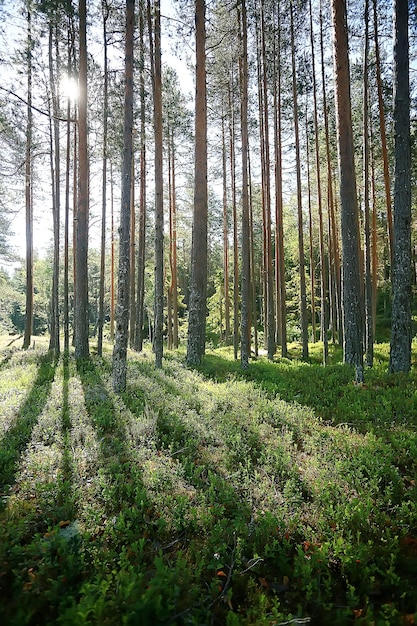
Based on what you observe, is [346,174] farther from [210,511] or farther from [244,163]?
[210,511]

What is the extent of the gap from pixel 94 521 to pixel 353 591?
2.36 meters

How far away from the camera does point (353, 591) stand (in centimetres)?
268

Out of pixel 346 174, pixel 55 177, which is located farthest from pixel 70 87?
pixel 346 174

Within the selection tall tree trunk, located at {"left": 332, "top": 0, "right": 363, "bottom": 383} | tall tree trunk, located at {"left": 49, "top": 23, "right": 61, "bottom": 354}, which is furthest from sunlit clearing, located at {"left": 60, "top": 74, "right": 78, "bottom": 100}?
tall tree trunk, located at {"left": 332, "top": 0, "right": 363, "bottom": 383}

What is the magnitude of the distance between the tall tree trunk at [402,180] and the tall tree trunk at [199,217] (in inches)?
230

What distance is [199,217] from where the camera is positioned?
39.2ft

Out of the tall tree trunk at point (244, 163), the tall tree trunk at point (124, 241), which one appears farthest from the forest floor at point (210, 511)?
the tall tree trunk at point (244, 163)

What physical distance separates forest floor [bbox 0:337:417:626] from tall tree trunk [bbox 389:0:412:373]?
1.88 meters

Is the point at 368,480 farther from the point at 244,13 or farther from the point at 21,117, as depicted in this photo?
the point at 21,117

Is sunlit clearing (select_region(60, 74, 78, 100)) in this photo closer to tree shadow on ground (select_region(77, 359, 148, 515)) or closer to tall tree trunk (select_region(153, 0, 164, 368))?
tall tree trunk (select_region(153, 0, 164, 368))

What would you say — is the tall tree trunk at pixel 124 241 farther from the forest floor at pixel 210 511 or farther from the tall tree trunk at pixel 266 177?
the tall tree trunk at pixel 266 177

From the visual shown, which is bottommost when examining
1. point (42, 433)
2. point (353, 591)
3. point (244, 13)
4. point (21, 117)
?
point (353, 591)

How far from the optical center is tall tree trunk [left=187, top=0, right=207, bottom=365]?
37.8 feet

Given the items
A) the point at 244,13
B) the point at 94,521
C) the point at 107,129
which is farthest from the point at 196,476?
the point at 107,129
